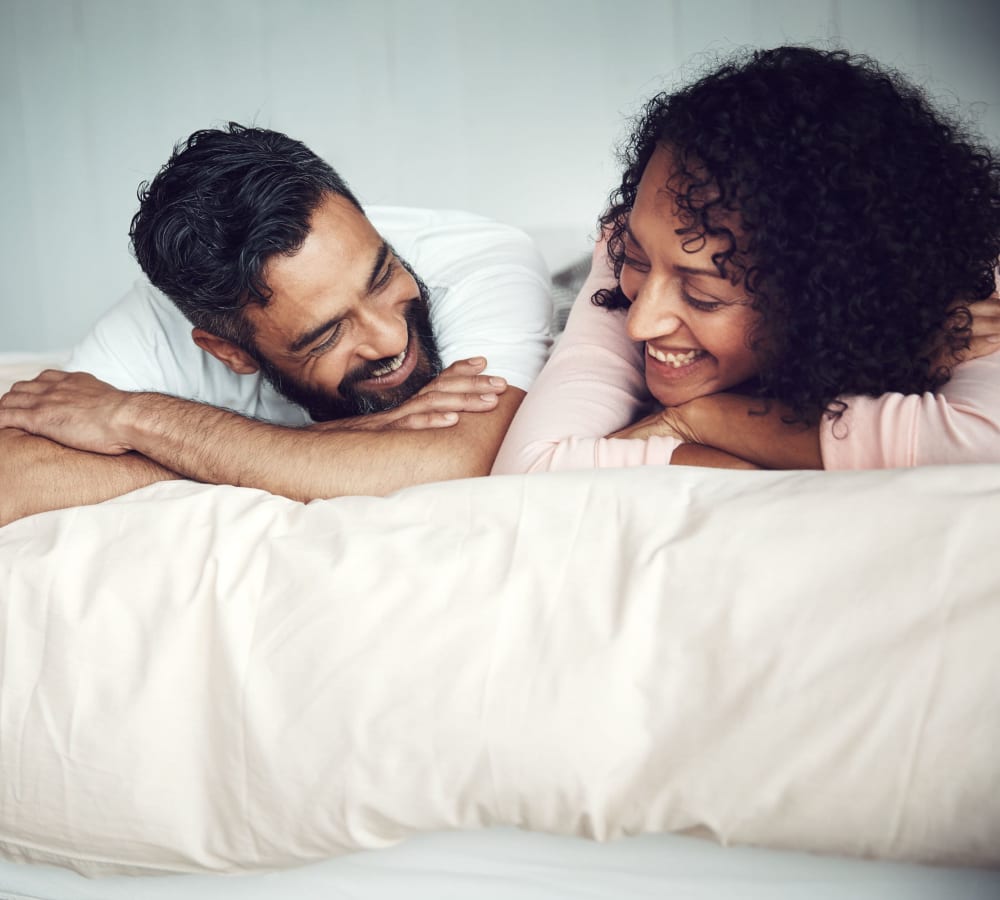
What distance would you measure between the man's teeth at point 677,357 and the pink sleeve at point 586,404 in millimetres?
78

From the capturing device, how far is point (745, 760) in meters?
0.67

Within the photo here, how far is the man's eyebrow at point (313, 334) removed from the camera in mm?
1338

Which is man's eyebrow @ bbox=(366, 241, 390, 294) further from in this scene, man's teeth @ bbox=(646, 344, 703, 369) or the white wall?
the white wall

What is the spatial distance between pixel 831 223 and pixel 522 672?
0.60m

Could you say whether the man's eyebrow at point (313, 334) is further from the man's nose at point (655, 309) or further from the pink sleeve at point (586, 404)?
the man's nose at point (655, 309)

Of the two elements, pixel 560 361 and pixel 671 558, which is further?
pixel 560 361

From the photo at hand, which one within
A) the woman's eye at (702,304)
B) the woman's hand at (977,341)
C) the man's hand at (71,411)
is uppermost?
the woman's eye at (702,304)

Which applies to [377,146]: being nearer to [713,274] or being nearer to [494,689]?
[713,274]

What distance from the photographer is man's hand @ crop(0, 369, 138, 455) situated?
1214 millimetres

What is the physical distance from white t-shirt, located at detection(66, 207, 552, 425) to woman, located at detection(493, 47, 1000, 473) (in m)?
0.35

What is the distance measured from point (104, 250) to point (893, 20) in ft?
8.79

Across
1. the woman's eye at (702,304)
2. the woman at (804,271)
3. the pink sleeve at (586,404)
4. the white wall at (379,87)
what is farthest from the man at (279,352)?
the white wall at (379,87)

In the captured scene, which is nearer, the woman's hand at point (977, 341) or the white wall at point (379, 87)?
the woman's hand at point (977, 341)

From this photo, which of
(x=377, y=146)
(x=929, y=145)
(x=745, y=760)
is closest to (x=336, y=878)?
(x=745, y=760)
